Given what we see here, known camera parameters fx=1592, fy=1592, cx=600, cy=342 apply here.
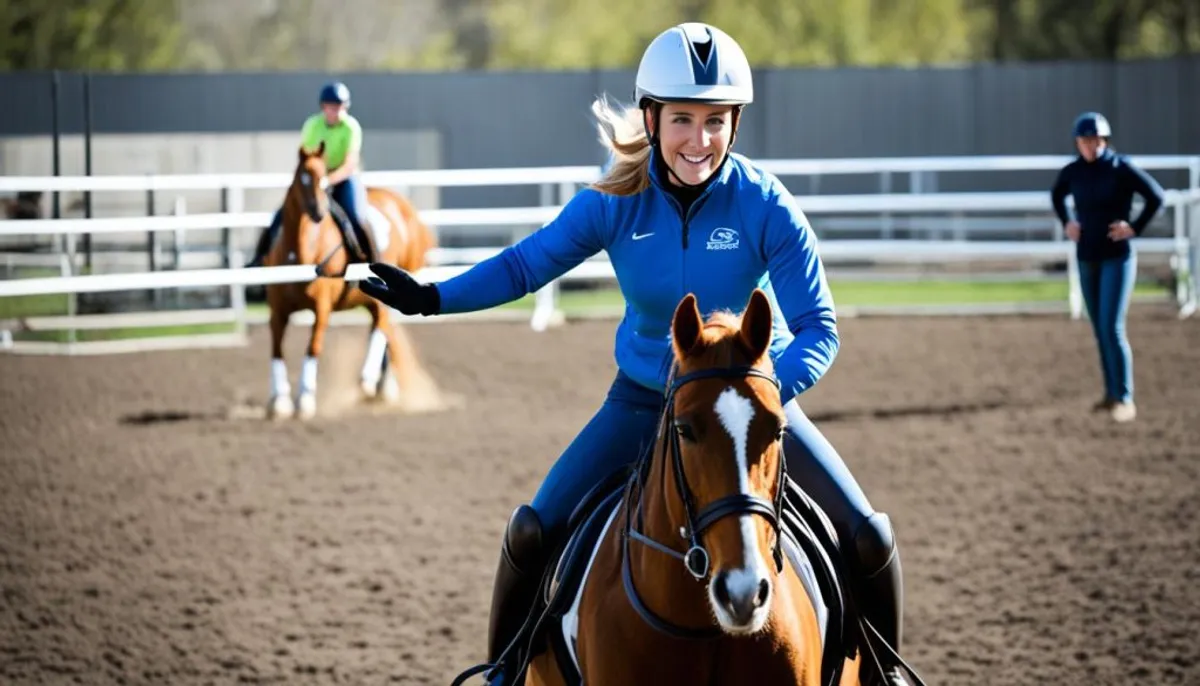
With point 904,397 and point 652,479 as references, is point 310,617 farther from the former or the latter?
point 904,397

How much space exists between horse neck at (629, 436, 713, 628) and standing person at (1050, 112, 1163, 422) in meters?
9.08

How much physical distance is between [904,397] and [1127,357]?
6.44ft

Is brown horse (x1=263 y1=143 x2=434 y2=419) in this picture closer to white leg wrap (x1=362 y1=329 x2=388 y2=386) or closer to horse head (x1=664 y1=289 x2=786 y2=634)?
white leg wrap (x1=362 y1=329 x2=388 y2=386)

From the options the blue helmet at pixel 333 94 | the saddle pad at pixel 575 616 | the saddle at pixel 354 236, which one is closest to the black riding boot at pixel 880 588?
the saddle pad at pixel 575 616

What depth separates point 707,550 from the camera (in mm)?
3180

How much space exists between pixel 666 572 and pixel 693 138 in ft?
3.49

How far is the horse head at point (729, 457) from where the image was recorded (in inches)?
121

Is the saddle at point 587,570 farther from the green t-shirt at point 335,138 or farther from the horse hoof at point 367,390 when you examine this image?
the green t-shirt at point 335,138

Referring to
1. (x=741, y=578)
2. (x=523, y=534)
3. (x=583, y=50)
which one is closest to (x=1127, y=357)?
(x=523, y=534)

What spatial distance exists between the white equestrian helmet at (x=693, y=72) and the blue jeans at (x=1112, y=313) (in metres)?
8.70

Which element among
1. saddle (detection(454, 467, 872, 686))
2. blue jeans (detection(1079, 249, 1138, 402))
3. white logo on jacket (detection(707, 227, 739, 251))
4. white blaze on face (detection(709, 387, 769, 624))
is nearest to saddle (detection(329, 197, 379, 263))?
blue jeans (detection(1079, 249, 1138, 402))

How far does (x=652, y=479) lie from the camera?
357 centimetres

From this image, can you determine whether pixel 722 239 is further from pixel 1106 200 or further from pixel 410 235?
pixel 410 235

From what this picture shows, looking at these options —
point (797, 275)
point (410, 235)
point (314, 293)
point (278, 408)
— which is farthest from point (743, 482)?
point (410, 235)
